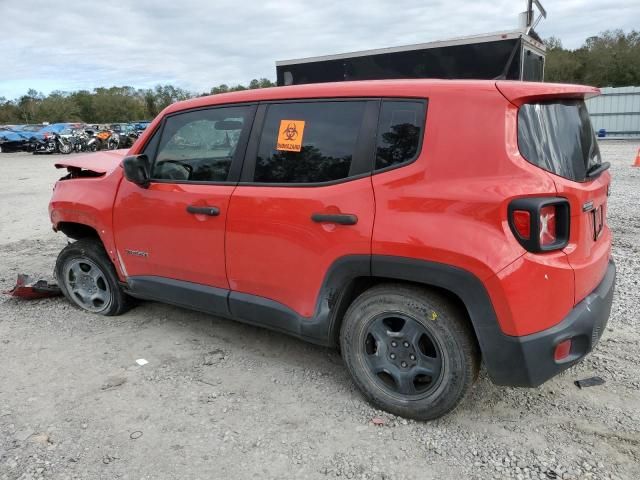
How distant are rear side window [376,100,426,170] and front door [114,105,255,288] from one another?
95cm

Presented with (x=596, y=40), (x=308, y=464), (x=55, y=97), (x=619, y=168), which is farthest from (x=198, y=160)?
(x=55, y=97)

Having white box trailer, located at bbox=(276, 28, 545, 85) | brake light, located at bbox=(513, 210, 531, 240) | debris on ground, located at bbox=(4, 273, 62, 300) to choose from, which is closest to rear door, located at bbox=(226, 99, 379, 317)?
brake light, located at bbox=(513, 210, 531, 240)

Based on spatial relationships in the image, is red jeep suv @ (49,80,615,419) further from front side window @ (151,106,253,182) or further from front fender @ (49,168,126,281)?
front fender @ (49,168,126,281)

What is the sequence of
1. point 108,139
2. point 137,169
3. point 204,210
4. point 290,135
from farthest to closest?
point 108,139 < point 137,169 < point 204,210 < point 290,135

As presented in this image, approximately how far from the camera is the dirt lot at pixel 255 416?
2457mm

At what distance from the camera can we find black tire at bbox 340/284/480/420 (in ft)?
8.28

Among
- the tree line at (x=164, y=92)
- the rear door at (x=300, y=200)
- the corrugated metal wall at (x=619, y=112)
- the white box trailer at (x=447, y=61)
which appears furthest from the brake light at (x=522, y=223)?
the corrugated metal wall at (x=619, y=112)

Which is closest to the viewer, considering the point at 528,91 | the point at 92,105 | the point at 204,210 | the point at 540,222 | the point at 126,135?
the point at 540,222

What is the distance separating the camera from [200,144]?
138 inches

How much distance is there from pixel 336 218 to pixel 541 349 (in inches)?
46.6

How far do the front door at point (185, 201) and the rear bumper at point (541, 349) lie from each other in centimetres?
178

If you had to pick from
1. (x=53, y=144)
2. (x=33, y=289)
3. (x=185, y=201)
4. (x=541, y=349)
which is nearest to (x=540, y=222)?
(x=541, y=349)

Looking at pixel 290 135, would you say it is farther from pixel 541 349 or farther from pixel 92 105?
pixel 92 105

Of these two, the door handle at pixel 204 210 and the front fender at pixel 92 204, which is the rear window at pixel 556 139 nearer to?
the door handle at pixel 204 210
